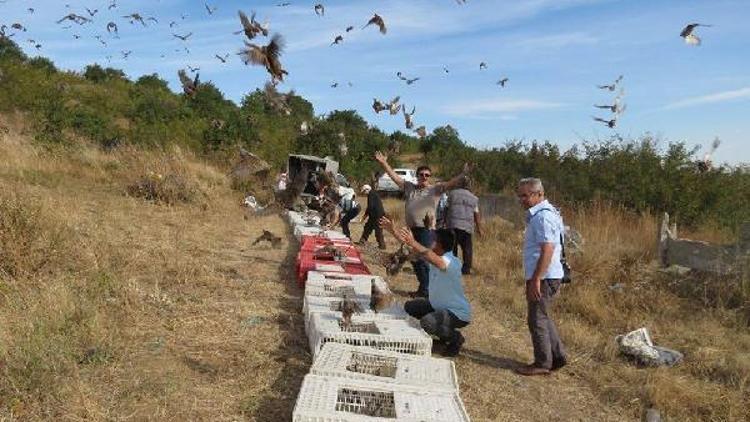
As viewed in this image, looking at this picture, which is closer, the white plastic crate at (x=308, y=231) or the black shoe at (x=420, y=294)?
the black shoe at (x=420, y=294)

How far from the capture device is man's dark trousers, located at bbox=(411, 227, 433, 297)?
24.2ft

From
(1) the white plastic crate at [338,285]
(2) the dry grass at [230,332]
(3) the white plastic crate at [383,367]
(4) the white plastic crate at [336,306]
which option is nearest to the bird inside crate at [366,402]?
(3) the white plastic crate at [383,367]

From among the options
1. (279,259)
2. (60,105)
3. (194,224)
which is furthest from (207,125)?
(279,259)

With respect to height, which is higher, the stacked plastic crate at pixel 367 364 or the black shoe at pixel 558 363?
the stacked plastic crate at pixel 367 364

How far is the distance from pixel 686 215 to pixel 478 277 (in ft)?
20.9

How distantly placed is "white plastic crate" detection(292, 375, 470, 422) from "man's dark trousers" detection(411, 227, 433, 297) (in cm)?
350

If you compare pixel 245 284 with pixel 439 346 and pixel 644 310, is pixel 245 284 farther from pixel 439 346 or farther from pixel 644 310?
pixel 644 310

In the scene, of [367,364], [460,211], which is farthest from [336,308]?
[460,211]

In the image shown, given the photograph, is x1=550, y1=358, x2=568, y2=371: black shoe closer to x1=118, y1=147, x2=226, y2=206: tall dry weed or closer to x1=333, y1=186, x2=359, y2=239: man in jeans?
x1=333, y1=186, x2=359, y2=239: man in jeans

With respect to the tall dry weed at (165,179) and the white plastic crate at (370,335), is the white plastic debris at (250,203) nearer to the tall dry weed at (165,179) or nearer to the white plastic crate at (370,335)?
the tall dry weed at (165,179)

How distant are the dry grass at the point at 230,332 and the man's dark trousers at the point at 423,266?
67cm

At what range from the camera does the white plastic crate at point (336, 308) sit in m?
5.49

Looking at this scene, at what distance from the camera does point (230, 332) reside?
5.39 m

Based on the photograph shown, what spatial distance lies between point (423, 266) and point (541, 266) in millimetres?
2442
